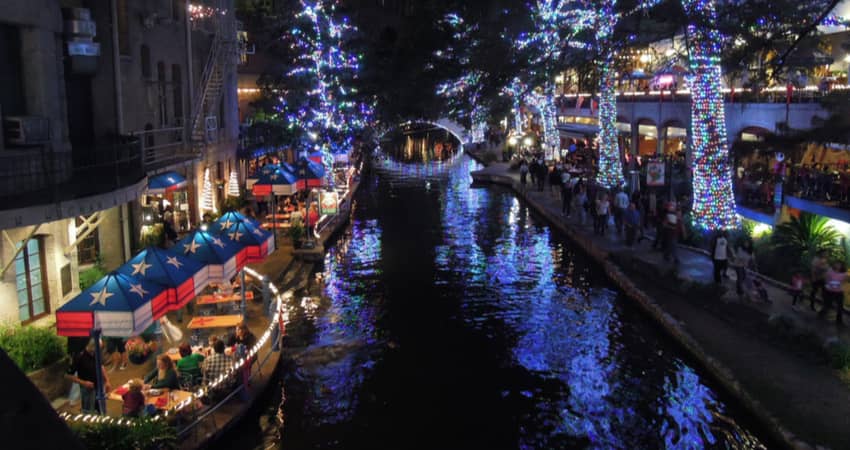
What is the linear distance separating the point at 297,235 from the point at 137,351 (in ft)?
44.4

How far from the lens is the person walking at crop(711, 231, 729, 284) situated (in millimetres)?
19219

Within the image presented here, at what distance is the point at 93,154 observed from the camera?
16.5m

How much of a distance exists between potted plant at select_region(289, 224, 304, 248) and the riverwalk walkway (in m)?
11.1

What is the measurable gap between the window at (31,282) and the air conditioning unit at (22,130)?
6.82ft

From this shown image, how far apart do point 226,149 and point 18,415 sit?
32.8m

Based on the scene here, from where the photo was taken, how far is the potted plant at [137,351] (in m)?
13.8

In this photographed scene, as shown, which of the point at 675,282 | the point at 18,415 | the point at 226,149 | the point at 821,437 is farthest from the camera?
the point at 226,149

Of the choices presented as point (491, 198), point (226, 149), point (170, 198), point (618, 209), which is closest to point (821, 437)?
point (618, 209)

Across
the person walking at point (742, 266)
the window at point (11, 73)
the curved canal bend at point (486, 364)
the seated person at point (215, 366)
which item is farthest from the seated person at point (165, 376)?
the person walking at point (742, 266)

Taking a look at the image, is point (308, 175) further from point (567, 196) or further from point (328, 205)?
point (567, 196)

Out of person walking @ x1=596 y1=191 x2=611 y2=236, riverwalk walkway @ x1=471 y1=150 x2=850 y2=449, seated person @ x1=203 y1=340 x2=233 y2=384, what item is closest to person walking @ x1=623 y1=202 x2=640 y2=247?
riverwalk walkway @ x1=471 y1=150 x2=850 y2=449

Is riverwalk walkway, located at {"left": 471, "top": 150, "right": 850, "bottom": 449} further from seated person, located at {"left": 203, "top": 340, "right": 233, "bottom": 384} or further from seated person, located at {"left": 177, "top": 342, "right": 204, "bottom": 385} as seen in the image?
seated person, located at {"left": 177, "top": 342, "right": 204, "bottom": 385}

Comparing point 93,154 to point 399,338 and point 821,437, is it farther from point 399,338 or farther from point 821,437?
point 821,437

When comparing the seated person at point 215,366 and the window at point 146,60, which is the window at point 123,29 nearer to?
the window at point 146,60
